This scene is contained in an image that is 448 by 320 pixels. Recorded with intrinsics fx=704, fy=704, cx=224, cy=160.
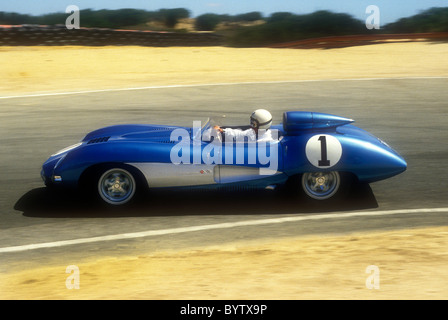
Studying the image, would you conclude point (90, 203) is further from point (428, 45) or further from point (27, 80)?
point (428, 45)

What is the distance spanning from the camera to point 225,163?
820 cm

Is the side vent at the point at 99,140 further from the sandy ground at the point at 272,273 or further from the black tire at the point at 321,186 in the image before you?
the black tire at the point at 321,186

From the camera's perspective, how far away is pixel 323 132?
859 cm

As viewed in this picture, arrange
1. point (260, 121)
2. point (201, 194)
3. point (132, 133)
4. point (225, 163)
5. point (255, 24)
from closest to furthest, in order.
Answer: point (225, 163)
point (260, 121)
point (132, 133)
point (201, 194)
point (255, 24)

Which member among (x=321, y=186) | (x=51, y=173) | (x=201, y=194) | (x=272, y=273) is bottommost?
(x=272, y=273)

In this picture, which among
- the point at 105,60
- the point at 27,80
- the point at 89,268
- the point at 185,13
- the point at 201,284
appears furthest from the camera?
the point at 185,13

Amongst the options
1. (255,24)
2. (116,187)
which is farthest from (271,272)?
(255,24)

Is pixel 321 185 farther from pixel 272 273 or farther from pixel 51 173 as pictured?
pixel 51 173

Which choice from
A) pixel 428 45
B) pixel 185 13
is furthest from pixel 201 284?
pixel 185 13

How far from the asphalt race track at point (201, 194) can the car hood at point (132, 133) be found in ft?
2.40

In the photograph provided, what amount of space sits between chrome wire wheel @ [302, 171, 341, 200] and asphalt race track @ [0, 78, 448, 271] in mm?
164

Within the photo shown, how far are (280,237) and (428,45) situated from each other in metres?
23.5

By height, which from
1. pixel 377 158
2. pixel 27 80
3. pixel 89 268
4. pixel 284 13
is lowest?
pixel 89 268

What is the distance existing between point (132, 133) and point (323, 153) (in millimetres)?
2414
